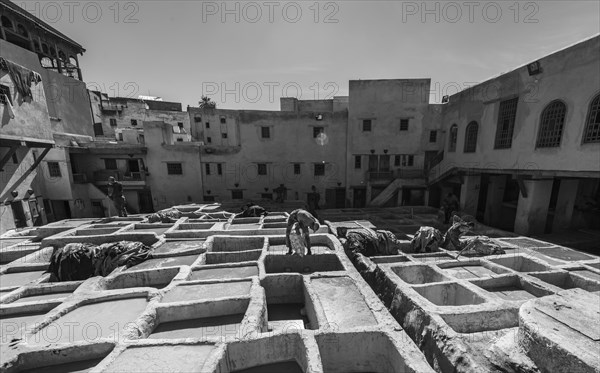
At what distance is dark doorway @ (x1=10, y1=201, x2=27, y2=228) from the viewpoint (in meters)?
15.5

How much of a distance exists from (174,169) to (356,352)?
71.5 feet

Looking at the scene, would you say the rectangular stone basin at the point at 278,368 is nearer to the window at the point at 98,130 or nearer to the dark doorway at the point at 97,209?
the dark doorway at the point at 97,209

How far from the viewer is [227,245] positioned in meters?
10.8

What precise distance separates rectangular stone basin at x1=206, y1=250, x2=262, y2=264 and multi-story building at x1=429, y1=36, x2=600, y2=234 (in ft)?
48.9

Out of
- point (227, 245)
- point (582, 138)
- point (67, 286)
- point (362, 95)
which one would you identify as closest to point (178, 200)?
point (227, 245)

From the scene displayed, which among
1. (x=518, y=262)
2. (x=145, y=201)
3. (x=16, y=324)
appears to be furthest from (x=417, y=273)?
(x=145, y=201)

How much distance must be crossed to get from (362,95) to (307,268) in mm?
17555

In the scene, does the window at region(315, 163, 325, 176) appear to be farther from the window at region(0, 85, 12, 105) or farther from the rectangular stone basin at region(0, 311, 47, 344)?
the window at region(0, 85, 12, 105)

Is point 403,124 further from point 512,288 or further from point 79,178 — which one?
point 79,178

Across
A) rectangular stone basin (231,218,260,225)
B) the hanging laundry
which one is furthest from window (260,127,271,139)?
the hanging laundry

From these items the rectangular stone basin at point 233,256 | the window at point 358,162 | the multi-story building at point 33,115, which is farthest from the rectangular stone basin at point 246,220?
the multi-story building at point 33,115

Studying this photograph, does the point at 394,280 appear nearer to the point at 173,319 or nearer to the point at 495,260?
the point at 495,260

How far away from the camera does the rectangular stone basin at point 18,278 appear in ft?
25.9

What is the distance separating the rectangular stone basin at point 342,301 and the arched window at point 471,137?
1576cm
